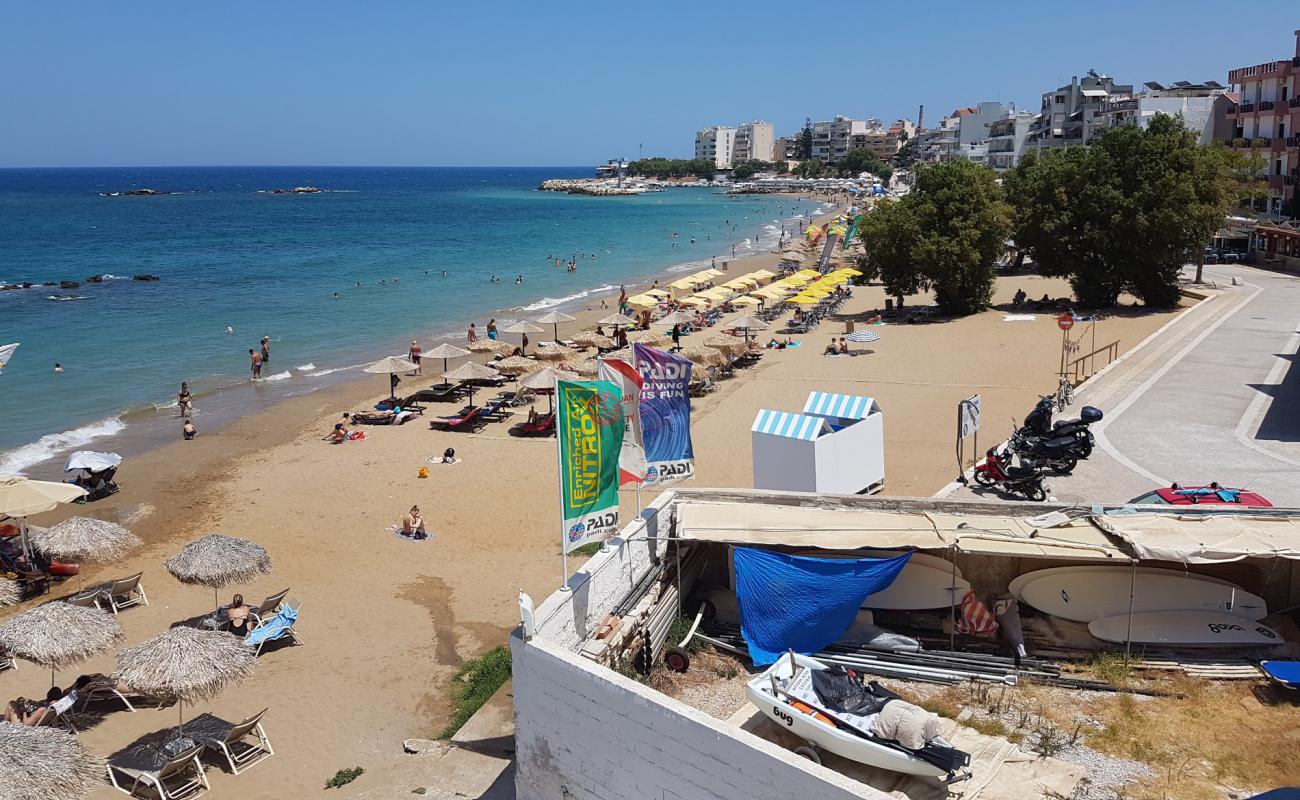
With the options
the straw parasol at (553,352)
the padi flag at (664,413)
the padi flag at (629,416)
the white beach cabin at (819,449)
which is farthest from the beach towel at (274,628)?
the straw parasol at (553,352)

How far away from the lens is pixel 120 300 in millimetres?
48562

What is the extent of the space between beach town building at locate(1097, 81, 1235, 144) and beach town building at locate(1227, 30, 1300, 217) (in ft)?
7.02

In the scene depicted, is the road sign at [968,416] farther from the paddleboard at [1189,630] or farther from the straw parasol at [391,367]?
the straw parasol at [391,367]

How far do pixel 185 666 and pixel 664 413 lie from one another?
5.91 meters

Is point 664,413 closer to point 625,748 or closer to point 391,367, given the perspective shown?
point 625,748

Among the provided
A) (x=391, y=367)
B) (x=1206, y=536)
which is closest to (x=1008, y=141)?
(x=391, y=367)

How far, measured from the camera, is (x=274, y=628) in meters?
13.2

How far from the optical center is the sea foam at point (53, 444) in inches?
890

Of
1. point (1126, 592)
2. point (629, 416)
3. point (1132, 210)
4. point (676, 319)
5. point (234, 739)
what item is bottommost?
point (234, 739)

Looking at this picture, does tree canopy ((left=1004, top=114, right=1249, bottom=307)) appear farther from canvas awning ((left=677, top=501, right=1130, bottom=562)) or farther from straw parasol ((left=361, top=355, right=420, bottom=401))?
canvas awning ((left=677, top=501, right=1130, bottom=562))

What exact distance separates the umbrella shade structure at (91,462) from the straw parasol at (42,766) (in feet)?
39.7

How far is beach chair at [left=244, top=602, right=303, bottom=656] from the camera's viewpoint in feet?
42.4

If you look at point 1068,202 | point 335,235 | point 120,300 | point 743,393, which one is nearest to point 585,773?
point 743,393

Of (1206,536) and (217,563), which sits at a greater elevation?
(1206,536)
